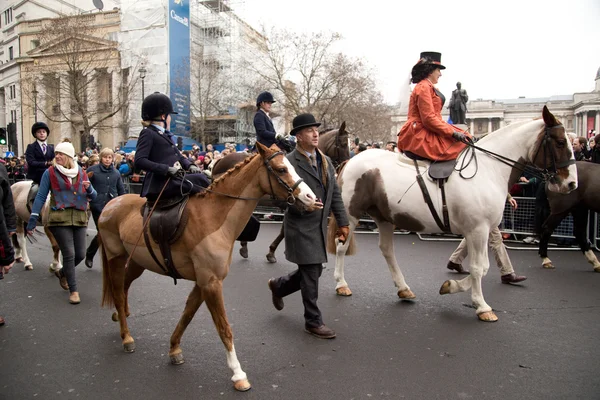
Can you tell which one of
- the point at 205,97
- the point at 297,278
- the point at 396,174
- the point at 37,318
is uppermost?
the point at 205,97

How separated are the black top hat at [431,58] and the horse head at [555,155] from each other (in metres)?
1.38

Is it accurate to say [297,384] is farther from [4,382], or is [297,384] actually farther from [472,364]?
[4,382]

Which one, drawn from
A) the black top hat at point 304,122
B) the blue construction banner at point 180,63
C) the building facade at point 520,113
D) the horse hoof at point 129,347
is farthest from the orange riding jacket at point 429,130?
the building facade at point 520,113

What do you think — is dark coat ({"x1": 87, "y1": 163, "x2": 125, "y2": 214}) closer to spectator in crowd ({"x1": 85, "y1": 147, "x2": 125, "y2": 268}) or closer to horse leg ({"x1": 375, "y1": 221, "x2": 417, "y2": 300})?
spectator in crowd ({"x1": 85, "y1": 147, "x2": 125, "y2": 268})

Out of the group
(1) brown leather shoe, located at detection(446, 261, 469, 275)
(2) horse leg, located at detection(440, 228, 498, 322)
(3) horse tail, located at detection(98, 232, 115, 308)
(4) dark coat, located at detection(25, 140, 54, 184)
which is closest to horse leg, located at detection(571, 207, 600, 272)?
(1) brown leather shoe, located at detection(446, 261, 469, 275)

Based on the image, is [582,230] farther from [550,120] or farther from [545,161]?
[550,120]

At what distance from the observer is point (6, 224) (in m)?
5.13

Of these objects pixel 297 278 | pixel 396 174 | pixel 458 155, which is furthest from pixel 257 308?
pixel 458 155

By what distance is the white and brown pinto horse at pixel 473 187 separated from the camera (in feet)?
17.6

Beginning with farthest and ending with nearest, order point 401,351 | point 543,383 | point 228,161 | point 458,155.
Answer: point 228,161
point 458,155
point 401,351
point 543,383

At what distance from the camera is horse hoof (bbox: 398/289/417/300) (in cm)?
607

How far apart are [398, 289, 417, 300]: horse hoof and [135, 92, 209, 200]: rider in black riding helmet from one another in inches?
120

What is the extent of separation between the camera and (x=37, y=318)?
573 centimetres

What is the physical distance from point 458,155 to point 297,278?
2395 mm
